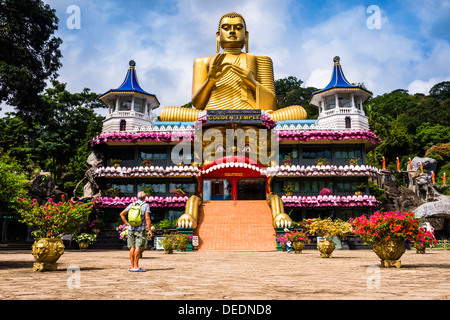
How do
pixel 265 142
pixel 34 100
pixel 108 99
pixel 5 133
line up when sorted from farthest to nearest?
pixel 5 133 < pixel 108 99 < pixel 265 142 < pixel 34 100

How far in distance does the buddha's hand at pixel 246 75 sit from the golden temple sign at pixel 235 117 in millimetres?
4149

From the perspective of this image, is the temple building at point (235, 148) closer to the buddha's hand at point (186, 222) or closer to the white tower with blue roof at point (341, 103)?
the white tower with blue roof at point (341, 103)

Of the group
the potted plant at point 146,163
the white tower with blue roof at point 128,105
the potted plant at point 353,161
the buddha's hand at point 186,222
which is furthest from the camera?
the white tower with blue roof at point 128,105

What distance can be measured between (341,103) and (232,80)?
9954 mm

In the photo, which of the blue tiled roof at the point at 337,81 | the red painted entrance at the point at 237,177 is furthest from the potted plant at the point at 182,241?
the blue tiled roof at the point at 337,81

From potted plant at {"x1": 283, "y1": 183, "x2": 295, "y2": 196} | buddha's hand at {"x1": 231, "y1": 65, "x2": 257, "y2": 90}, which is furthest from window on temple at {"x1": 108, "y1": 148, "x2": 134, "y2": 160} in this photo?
potted plant at {"x1": 283, "y1": 183, "x2": 295, "y2": 196}

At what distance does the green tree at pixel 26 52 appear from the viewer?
20.5m

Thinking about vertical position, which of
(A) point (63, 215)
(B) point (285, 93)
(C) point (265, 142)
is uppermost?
(B) point (285, 93)

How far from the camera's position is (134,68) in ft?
117

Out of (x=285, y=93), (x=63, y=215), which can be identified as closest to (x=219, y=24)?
(x=63, y=215)

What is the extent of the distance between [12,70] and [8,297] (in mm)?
18174

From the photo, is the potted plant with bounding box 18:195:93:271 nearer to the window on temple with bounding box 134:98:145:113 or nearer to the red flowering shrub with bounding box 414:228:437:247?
the red flowering shrub with bounding box 414:228:437:247
